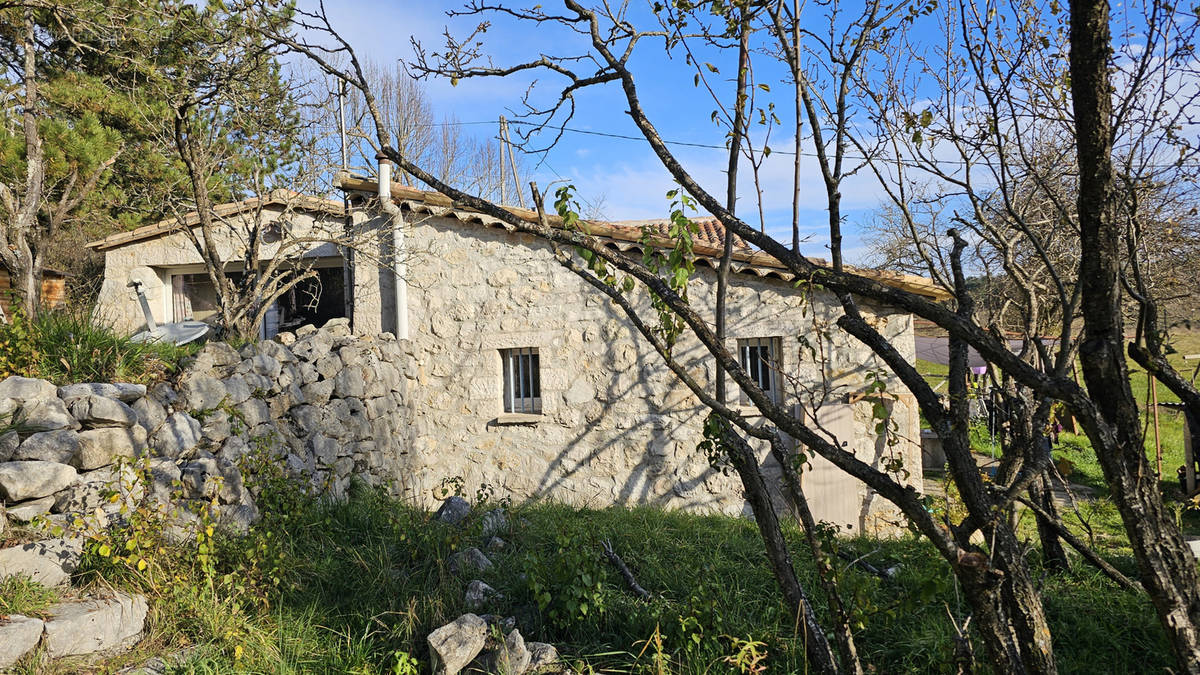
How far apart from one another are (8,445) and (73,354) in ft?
3.36

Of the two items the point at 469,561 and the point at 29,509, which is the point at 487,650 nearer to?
the point at 469,561

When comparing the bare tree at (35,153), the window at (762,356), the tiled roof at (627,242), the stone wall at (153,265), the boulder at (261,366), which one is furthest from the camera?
the stone wall at (153,265)

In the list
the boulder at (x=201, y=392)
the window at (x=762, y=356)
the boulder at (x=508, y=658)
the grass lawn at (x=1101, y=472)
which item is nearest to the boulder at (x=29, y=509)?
the boulder at (x=201, y=392)

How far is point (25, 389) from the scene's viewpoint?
3945mm

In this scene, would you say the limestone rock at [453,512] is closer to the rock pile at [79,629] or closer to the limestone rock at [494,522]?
the limestone rock at [494,522]

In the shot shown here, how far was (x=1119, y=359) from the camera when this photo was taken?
5.41 ft

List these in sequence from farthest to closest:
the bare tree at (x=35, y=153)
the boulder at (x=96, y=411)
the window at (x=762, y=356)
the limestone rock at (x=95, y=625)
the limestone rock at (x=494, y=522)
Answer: the window at (x=762, y=356) → the bare tree at (x=35, y=153) → the limestone rock at (x=494, y=522) → the boulder at (x=96, y=411) → the limestone rock at (x=95, y=625)

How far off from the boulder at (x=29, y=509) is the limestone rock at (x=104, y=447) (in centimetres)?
27

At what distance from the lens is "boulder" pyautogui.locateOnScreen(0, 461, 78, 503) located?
3.46 meters

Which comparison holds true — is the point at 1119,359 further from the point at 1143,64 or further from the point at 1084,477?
the point at 1084,477

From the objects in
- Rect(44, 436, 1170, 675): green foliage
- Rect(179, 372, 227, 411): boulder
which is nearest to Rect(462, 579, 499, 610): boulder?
Rect(44, 436, 1170, 675): green foliage

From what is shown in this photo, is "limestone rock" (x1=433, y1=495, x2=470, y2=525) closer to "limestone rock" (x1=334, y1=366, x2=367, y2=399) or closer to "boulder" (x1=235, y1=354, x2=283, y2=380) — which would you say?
"boulder" (x1=235, y1=354, x2=283, y2=380)

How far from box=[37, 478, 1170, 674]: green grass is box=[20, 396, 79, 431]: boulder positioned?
0.85m

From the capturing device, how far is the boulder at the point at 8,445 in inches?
142
